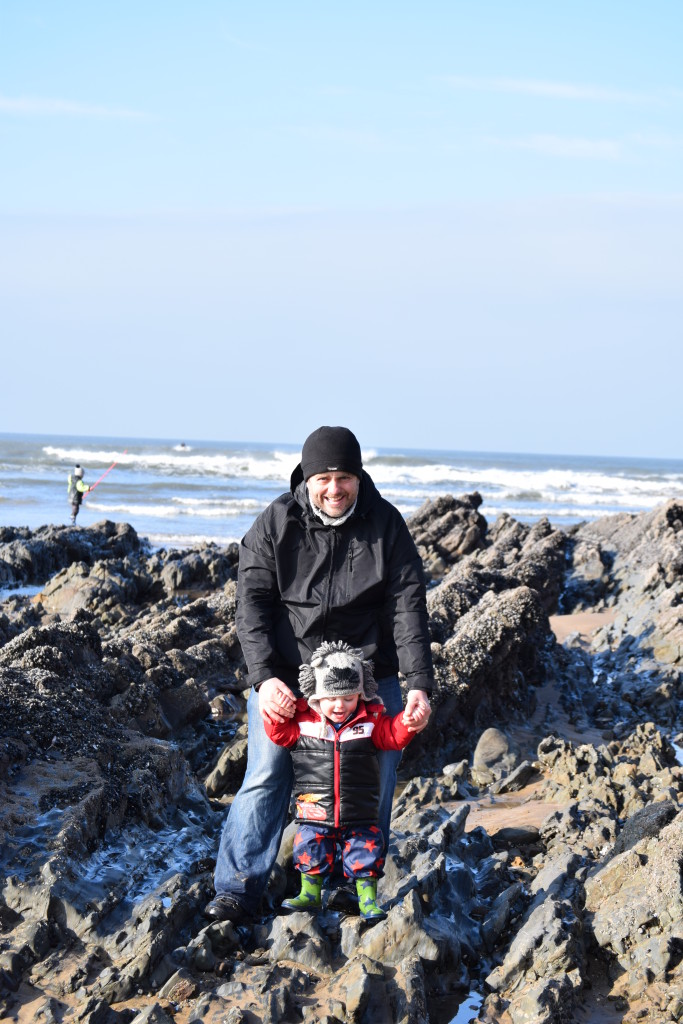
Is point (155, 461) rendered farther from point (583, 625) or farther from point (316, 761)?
point (316, 761)

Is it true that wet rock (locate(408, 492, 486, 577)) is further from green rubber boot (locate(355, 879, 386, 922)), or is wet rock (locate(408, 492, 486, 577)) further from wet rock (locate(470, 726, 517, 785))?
green rubber boot (locate(355, 879, 386, 922))

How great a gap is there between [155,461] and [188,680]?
48.2m

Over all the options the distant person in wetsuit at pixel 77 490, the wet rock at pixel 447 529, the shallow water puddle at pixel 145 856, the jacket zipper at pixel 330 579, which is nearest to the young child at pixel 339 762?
the jacket zipper at pixel 330 579

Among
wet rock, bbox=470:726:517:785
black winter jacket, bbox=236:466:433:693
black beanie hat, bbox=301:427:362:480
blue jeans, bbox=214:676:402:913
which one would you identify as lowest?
wet rock, bbox=470:726:517:785

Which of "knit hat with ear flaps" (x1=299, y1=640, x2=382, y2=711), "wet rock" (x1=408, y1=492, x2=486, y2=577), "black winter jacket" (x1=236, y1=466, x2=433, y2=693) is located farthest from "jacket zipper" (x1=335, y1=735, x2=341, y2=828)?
"wet rock" (x1=408, y1=492, x2=486, y2=577)

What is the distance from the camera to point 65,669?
17.3 feet

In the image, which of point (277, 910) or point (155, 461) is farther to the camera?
point (155, 461)

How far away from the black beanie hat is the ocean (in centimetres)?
1506

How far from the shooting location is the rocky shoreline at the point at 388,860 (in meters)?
3.35

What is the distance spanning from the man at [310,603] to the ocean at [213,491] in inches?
585

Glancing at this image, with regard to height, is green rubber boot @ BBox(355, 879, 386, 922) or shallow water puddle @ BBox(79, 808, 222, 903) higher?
green rubber boot @ BBox(355, 879, 386, 922)

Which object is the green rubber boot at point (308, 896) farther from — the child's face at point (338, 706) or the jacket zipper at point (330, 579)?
the jacket zipper at point (330, 579)

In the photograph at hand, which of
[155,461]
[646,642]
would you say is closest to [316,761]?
[646,642]

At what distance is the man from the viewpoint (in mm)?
3684
